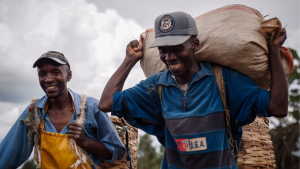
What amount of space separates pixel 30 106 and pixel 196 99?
2.08m

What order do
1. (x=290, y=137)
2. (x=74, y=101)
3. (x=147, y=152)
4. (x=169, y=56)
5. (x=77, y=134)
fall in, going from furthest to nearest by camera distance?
(x=147, y=152)
(x=290, y=137)
(x=74, y=101)
(x=77, y=134)
(x=169, y=56)

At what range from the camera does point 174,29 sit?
84.0 inches

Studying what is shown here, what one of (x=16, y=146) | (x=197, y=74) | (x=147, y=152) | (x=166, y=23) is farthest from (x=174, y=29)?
(x=147, y=152)

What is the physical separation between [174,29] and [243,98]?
764 millimetres

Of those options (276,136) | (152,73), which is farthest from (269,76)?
(276,136)

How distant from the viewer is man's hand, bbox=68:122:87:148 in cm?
283

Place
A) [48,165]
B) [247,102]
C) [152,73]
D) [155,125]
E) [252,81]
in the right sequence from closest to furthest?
[247,102]
[252,81]
[155,125]
[152,73]
[48,165]

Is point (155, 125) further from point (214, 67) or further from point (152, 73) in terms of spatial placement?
point (214, 67)

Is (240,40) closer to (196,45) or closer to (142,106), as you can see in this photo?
(196,45)

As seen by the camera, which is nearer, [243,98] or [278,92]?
[278,92]

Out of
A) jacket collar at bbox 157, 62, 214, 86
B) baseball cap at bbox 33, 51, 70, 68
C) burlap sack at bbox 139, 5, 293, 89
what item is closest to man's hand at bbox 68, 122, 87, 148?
baseball cap at bbox 33, 51, 70, 68

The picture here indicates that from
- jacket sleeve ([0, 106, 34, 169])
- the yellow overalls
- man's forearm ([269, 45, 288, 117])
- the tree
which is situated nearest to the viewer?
man's forearm ([269, 45, 288, 117])

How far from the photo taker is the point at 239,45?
6.70 ft

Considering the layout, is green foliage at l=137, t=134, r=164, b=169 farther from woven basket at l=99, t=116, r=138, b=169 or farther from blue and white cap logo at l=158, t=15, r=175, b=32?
blue and white cap logo at l=158, t=15, r=175, b=32
